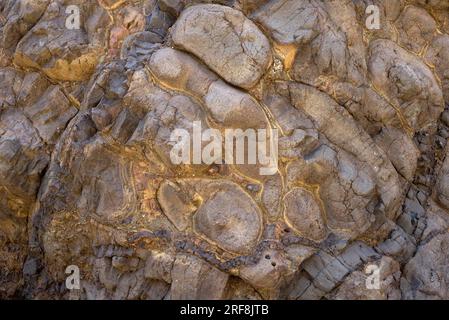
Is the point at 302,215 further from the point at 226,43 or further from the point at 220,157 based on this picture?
the point at 226,43

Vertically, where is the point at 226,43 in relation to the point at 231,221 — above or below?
above

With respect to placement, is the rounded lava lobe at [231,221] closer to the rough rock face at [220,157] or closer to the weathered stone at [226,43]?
the rough rock face at [220,157]

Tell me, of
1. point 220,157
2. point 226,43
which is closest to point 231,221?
point 220,157

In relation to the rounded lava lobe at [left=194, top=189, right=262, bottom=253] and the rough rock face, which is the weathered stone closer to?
the rough rock face

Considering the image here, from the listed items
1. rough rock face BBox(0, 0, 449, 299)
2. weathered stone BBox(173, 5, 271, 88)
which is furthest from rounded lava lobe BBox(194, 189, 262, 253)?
weathered stone BBox(173, 5, 271, 88)

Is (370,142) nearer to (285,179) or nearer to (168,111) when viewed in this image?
(285,179)

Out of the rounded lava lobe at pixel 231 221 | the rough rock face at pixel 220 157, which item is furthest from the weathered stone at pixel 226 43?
the rounded lava lobe at pixel 231 221
